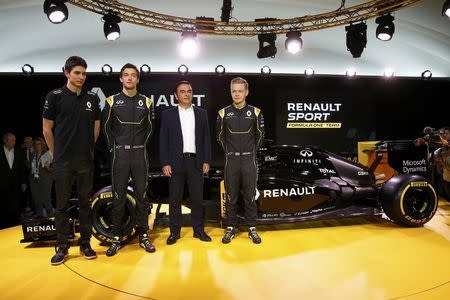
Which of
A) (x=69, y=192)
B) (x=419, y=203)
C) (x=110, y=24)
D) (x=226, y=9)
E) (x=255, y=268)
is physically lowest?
(x=255, y=268)

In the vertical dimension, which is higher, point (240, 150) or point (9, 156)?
point (240, 150)

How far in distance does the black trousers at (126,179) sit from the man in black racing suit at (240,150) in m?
0.94

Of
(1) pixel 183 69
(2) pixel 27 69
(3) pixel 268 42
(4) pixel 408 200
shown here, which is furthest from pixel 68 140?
(2) pixel 27 69

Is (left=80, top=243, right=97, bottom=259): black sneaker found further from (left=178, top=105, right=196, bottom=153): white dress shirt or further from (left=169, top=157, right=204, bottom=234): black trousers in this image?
(left=178, top=105, right=196, bottom=153): white dress shirt

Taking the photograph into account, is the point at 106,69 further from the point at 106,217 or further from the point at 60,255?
the point at 60,255

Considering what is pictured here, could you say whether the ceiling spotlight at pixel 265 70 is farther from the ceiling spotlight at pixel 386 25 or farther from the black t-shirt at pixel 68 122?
the black t-shirt at pixel 68 122

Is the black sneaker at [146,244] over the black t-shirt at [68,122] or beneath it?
beneath

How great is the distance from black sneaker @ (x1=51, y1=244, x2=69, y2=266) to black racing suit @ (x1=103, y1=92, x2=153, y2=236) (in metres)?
0.50

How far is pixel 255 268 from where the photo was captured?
3.14m

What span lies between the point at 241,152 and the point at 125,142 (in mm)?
1278

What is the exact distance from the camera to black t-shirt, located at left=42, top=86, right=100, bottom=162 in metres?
3.32

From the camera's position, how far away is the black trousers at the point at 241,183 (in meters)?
3.94

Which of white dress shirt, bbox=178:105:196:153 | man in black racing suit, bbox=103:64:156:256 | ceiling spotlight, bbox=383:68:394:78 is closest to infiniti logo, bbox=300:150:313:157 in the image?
white dress shirt, bbox=178:105:196:153

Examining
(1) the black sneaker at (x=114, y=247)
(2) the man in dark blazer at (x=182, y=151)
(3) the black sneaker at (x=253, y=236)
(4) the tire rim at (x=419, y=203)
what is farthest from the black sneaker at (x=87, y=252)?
(4) the tire rim at (x=419, y=203)
